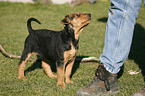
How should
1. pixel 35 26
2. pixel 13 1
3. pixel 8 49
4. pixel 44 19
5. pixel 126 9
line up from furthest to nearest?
pixel 13 1 → pixel 44 19 → pixel 35 26 → pixel 8 49 → pixel 126 9

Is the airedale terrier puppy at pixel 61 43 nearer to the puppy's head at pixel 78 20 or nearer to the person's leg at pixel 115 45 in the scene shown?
the puppy's head at pixel 78 20

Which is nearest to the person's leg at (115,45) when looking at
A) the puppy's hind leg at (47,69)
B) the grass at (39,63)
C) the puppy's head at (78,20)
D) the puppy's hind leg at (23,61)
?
the grass at (39,63)

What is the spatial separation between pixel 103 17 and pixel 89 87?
25.6ft

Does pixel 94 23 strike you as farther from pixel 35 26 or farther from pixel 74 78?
pixel 74 78

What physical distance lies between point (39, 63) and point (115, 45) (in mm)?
2283

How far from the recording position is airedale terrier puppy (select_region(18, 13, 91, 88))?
3.26 meters

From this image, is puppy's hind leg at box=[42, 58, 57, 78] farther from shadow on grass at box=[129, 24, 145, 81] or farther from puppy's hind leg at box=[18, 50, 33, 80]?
shadow on grass at box=[129, 24, 145, 81]

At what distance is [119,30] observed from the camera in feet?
9.09

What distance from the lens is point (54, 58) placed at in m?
3.47

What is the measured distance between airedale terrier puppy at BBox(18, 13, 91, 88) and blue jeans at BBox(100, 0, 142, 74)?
55 cm

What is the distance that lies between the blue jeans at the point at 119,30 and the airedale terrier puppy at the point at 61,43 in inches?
21.7

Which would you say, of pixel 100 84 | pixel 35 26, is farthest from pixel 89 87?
pixel 35 26

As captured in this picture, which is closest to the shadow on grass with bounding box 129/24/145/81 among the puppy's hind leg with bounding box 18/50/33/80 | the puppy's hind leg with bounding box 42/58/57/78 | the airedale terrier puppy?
the airedale terrier puppy

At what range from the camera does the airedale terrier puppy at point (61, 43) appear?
3.26 metres
